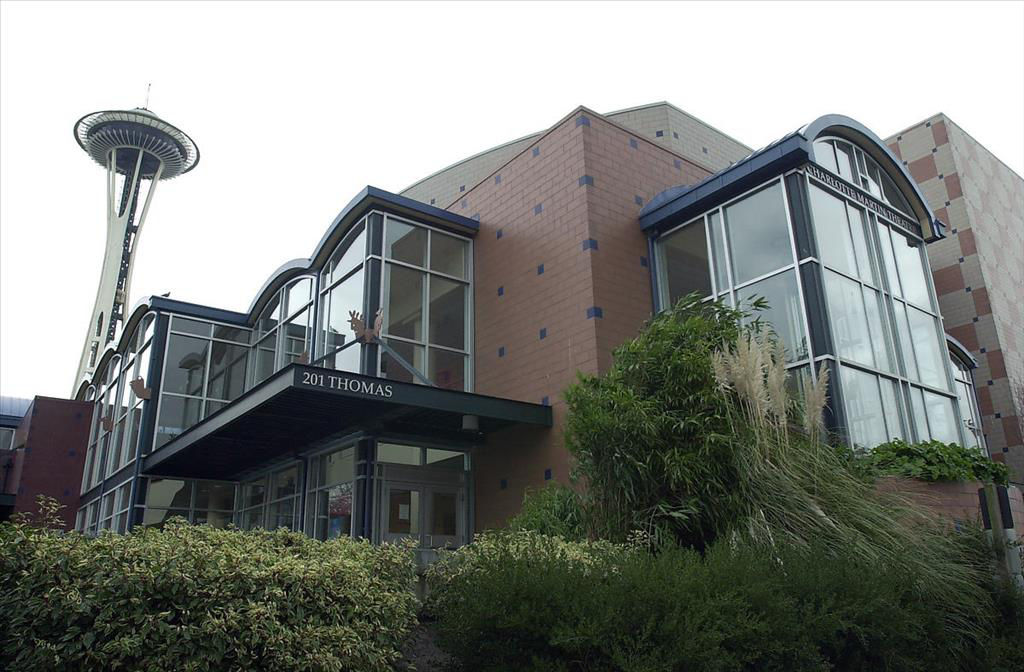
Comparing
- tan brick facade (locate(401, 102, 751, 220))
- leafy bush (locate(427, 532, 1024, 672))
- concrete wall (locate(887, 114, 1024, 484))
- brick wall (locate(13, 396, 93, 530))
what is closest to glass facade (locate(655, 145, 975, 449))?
leafy bush (locate(427, 532, 1024, 672))

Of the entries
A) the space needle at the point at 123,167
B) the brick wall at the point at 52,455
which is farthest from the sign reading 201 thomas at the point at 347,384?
the space needle at the point at 123,167

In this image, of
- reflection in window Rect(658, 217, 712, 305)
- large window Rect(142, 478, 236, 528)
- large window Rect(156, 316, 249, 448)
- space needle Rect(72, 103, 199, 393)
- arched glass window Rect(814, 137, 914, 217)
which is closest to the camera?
arched glass window Rect(814, 137, 914, 217)

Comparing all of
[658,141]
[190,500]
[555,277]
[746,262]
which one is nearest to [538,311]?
[555,277]

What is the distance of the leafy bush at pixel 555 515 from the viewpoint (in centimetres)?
896

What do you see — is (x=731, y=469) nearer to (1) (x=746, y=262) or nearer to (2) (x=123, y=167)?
(1) (x=746, y=262)

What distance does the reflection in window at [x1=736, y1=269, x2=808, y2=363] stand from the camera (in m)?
11.6

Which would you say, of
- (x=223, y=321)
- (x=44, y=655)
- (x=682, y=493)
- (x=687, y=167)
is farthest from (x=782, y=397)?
(x=223, y=321)

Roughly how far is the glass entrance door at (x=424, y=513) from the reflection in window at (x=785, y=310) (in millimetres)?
5721

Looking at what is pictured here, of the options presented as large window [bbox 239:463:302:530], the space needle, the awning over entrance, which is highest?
the space needle

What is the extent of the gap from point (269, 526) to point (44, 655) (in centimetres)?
1279

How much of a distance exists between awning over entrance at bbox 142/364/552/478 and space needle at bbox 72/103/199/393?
1784 inches

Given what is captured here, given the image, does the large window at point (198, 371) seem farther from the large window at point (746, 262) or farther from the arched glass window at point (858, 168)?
the arched glass window at point (858, 168)

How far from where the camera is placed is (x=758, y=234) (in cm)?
1273

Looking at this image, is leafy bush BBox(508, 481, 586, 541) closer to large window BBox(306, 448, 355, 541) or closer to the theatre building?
the theatre building
